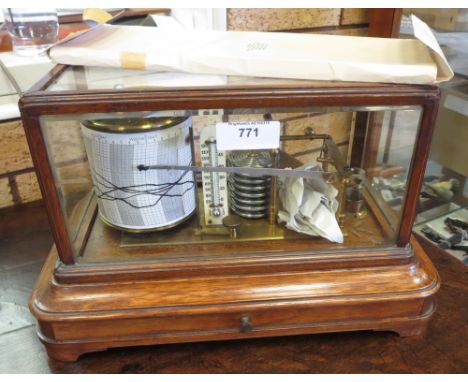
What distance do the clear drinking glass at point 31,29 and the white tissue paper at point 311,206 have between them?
564 mm

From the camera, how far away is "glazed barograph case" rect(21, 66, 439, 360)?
544 mm

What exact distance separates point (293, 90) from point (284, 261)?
232 mm

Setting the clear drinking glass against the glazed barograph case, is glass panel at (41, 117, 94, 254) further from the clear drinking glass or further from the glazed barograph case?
the clear drinking glass

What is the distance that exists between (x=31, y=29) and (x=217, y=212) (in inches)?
21.3

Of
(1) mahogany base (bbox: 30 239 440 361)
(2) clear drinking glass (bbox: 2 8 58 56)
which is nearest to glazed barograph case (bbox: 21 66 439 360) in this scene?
(1) mahogany base (bbox: 30 239 440 361)

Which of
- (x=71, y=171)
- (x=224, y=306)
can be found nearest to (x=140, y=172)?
(x=71, y=171)

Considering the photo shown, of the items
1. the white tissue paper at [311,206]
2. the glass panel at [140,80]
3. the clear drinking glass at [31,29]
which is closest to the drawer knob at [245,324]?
the white tissue paper at [311,206]

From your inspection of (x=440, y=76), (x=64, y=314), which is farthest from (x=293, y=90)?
(x=64, y=314)

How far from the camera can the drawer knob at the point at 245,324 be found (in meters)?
0.61

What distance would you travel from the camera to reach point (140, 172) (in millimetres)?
641

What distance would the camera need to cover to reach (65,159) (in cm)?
63

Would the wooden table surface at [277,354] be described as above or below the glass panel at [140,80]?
below

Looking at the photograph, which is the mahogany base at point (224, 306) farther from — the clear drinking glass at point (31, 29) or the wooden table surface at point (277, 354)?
the clear drinking glass at point (31, 29)

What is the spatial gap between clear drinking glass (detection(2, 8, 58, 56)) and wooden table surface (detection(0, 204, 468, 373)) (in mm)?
500
